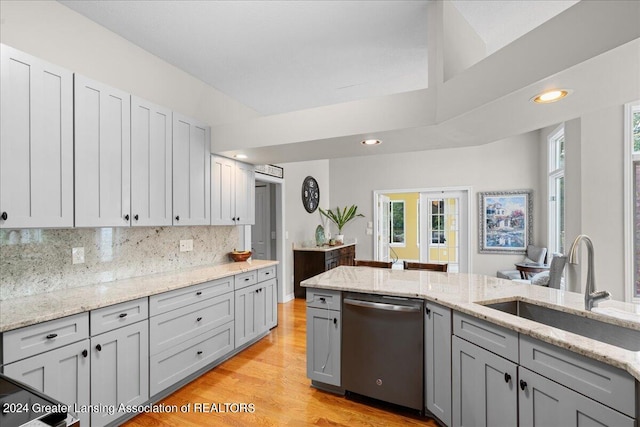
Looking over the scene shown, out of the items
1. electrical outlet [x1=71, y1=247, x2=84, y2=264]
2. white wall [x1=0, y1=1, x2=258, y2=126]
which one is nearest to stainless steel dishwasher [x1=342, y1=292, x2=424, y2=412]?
electrical outlet [x1=71, y1=247, x2=84, y2=264]

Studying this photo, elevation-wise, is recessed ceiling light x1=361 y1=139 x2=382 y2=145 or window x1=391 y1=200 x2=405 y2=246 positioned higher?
recessed ceiling light x1=361 y1=139 x2=382 y2=145

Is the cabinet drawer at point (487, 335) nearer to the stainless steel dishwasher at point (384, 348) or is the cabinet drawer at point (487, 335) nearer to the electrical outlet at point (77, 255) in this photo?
the stainless steel dishwasher at point (384, 348)

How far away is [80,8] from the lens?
90.7 inches

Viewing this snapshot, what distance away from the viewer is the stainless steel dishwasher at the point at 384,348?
2182 millimetres

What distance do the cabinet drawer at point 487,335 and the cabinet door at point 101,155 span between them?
2498 millimetres

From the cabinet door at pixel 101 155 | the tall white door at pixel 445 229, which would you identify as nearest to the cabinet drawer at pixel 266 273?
the cabinet door at pixel 101 155

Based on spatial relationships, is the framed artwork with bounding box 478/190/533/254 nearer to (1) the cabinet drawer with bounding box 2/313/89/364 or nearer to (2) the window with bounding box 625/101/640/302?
(2) the window with bounding box 625/101/640/302

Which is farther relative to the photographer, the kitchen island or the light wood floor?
the light wood floor

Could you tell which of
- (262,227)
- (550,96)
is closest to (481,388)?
(550,96)

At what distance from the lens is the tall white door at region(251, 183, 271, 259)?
531cm

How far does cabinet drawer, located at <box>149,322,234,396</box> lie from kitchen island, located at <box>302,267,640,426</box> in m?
0.97

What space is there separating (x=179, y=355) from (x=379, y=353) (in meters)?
1.63

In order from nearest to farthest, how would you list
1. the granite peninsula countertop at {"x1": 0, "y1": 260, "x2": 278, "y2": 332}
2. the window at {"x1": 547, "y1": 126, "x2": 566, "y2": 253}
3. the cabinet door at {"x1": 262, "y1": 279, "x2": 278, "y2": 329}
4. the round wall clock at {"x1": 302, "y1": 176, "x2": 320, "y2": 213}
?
the granite peninsula countertop at {"x1": 0, "y1": 260, "x2": 278, "y2": 332}, the cabinet door at {"x1": 262, "y1": 279, "x2": 278, "y2": 329}, the window at {"x1": 547, "y1": 126, "x2": 566, "y2": 253}, the round wall clock at {"x1": 302, "y1": 176, "x2": 320, "y2": 213}

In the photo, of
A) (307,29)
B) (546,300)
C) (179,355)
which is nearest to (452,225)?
(546,300)
